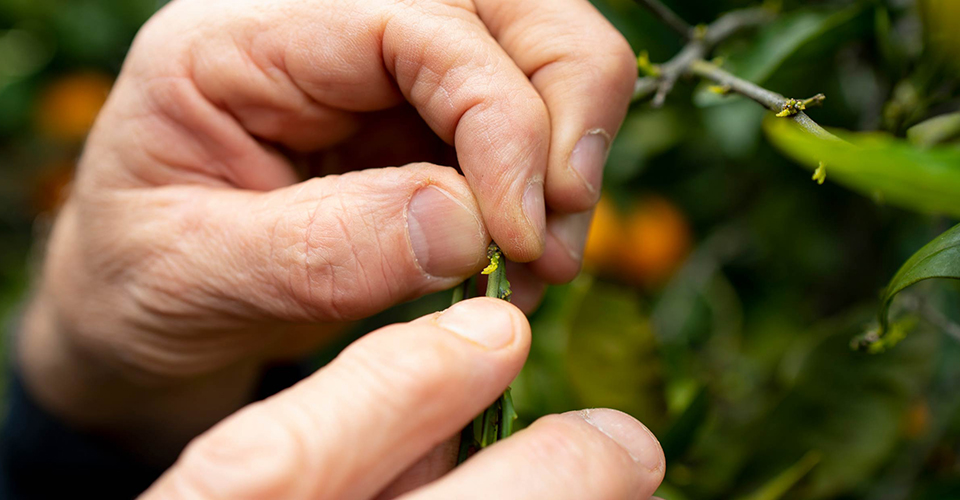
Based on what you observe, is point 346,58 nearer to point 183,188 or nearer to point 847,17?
point 183,188

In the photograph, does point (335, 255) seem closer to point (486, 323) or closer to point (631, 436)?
point (486, 323)

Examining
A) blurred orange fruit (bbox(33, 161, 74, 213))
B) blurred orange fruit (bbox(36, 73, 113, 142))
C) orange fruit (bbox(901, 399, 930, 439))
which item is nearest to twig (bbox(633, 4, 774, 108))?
orange fruit (bbox(901, 399, 930, 439))

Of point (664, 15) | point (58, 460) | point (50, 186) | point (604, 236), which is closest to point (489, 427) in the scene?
point (664, 15)

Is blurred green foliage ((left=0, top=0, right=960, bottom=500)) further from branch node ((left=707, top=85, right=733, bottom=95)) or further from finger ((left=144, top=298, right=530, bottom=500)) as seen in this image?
finger ((left=144, top=298, right=530, bottom=500))

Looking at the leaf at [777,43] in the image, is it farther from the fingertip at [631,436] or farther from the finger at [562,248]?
the fingertip at [631,436]

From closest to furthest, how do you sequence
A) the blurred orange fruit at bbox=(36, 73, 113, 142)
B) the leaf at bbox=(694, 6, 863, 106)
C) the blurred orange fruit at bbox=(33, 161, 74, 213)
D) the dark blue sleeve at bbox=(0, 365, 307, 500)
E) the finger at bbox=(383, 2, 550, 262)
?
the finger at bbox=(383, 2, 550, 262) < the leaf at bbox=(694, 6, 863, 106) < the dark blue sleeve at bbox=(0, 365, 307, 500) < the blurred orange fruit at bbox=(36, 73, 113, 142) < the blurred orange fruit at bbox=(33, 161, 74, 213)

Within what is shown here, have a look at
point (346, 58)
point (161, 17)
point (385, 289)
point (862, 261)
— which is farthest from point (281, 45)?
point (862, 261)
